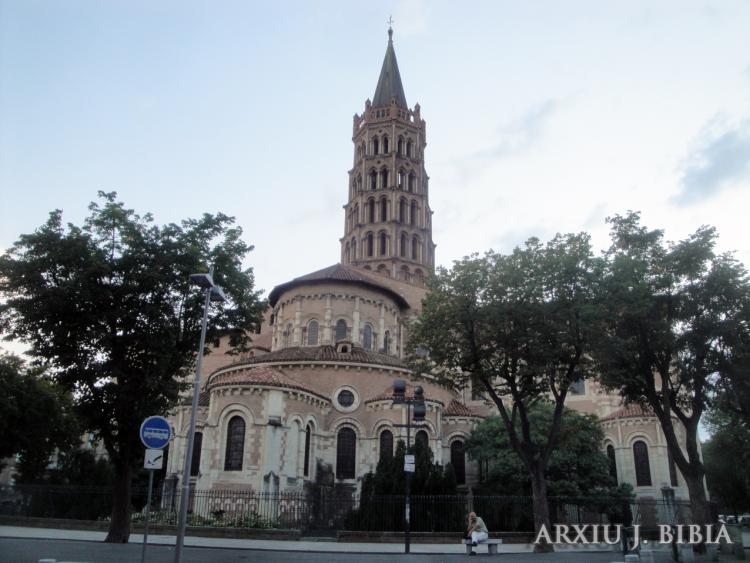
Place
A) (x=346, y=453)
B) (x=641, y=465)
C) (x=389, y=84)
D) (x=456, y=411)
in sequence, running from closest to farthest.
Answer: (x=346, y=453) → (x=456, y=411) → (x=641, y=465) → (x=389, y=84)

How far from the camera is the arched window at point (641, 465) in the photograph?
4031 centimetres

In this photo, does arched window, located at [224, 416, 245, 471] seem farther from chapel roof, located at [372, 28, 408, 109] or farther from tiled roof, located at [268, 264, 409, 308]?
chapel roof, located at [372, 28, 408, 109]

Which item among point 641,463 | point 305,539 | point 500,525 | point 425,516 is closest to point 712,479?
point 641,463

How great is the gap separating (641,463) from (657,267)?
926 inches

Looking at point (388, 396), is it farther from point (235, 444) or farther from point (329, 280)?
point (329, 280)

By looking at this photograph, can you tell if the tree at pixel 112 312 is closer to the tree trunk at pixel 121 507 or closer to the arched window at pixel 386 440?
the tree trunk at pixel 121 507

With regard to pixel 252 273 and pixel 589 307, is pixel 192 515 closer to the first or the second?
pixel 252 273

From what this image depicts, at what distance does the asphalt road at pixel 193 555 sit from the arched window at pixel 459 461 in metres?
17.4

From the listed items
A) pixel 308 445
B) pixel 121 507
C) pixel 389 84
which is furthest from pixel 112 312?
pixel 389 84

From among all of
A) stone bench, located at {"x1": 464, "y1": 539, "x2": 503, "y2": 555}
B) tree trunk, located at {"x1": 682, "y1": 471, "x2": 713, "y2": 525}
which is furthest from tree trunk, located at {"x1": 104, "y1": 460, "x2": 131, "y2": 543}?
tree trunk, located at {"x1": 682, "y1": 471, "x2": 713, "y2": 525}

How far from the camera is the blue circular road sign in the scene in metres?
12.2

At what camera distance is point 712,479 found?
60719 millimetres

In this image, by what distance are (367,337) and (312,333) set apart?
3.86 metres

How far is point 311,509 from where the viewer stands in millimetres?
27734
